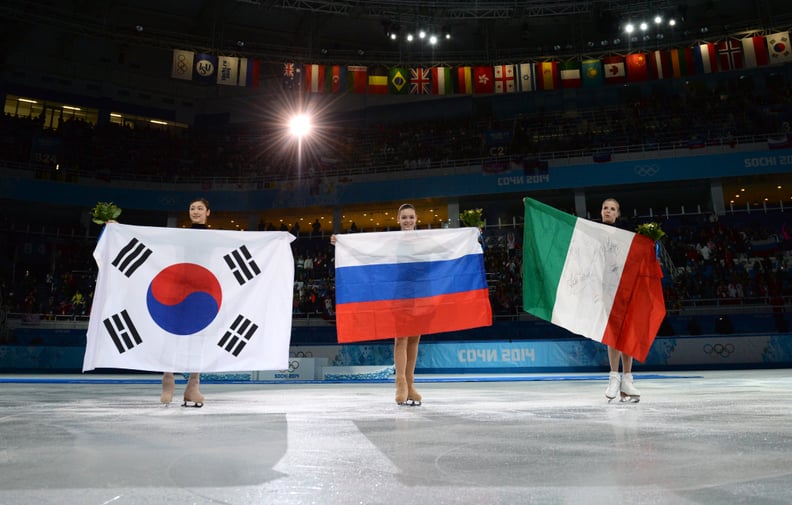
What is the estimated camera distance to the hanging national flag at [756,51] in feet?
76.9

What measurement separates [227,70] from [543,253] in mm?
23074

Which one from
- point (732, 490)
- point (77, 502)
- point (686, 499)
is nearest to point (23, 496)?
point (77, 502)

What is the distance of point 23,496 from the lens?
1.80m

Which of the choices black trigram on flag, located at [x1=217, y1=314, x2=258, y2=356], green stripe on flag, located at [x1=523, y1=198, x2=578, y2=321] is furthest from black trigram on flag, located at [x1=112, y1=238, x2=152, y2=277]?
green stripe on flag, located at [x1=523, y1=198, x2=578, y2=321]

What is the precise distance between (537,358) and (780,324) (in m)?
8.68

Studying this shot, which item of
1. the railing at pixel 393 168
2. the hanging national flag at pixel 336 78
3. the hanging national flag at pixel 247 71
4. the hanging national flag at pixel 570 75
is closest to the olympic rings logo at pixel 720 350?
the railing at pixel 393 168

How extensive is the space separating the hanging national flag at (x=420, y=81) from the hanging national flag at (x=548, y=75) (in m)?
4.73

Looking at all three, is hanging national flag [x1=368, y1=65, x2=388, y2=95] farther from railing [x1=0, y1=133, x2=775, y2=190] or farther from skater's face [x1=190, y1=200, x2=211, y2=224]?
skater's face [x1=190, y1=200, x2=211, y2=224]

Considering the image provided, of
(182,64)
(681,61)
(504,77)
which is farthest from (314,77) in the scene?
(681,61)

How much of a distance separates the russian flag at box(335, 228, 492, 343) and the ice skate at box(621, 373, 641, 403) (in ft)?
4.86

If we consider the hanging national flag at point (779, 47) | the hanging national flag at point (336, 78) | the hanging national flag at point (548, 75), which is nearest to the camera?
the hanging national flag at point (779, 47)

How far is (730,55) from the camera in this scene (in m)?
23.9

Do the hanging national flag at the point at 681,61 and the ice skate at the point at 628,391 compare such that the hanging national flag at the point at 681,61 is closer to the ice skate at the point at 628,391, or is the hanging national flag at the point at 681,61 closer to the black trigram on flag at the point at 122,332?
the ice skate at the point at 628,391

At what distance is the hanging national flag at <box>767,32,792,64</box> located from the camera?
23.2 m
